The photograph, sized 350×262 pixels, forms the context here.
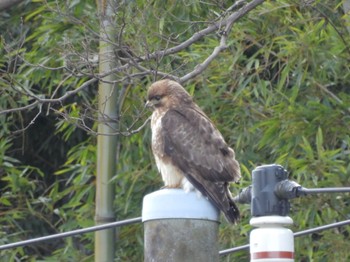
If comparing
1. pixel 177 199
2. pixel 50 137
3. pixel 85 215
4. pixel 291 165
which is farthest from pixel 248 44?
pixel 177 199

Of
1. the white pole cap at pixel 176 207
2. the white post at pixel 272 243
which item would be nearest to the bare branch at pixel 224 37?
the white pole cap at pixel 176 207

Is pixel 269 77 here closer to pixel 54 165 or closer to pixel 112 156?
pixel 112 156

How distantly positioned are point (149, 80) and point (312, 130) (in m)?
0.93

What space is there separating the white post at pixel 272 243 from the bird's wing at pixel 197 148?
4.79 feet

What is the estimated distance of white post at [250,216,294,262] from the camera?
3523mm

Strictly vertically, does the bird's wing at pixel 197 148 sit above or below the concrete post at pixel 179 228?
above

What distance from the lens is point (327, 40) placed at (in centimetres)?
716

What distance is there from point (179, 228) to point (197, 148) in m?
1.55

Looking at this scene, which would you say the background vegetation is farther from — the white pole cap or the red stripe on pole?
the red stripe on pole

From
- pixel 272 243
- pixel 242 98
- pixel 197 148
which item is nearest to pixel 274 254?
pixel 272 243

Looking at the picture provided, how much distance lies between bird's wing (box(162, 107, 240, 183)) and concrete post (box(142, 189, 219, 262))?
122cm

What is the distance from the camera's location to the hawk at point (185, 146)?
5109 millimetres

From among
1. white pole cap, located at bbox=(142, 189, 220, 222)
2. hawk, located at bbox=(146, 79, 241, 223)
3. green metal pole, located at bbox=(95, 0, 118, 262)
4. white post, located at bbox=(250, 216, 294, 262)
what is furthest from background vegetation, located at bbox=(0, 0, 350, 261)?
white post, located at bbox=(250, 216, 294, 262)

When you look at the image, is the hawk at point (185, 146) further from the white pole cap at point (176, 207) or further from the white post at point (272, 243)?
the white post at point (272, 243)
